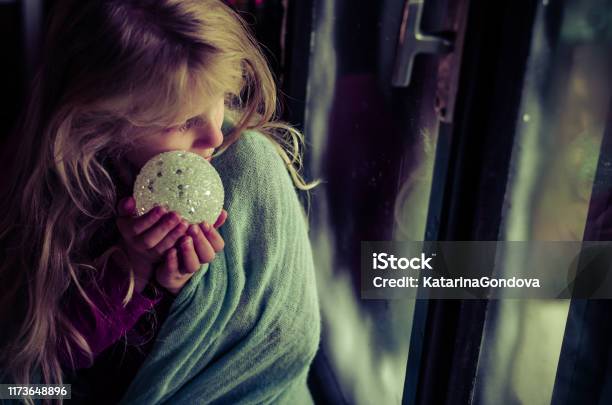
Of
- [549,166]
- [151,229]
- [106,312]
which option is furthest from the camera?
[106,312]

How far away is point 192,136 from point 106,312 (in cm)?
31

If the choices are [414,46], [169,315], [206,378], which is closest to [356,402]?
[206,378]

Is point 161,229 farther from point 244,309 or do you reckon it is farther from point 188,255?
point 244,309

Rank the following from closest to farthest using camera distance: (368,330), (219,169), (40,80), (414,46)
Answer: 1. (414,46)
2. (40,80)
3. (219,169)
4. (368,330)

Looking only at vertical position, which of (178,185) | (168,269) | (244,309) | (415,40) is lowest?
(244,309)

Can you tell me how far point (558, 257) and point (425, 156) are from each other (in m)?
0.27

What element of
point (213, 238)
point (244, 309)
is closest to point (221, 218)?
point (213, 238)

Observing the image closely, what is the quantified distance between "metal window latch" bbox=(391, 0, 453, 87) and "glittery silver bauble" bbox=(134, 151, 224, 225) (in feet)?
0.95

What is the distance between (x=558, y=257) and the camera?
2.24 ft

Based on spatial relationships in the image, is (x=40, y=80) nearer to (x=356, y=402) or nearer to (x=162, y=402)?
(x=162, y=402)

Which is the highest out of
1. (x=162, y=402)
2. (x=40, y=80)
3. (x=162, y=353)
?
(x=40, y=80)

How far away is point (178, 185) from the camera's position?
73cm

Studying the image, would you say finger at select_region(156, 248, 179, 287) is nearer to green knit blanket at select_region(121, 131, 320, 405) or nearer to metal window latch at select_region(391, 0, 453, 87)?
green knit blanket at select_region(121, 131, 320, 405)
